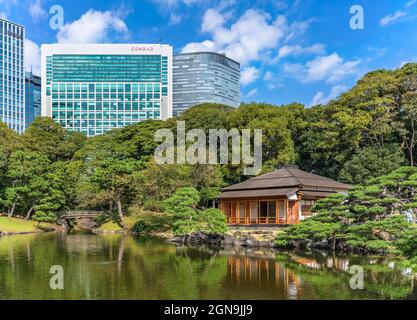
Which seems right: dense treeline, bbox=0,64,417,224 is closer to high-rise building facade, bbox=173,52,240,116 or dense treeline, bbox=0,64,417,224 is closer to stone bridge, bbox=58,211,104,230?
stone bridge, bbox=58,211,104,230

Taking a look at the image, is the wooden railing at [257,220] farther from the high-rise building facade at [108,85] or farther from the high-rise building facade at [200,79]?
the high-rise building facade at [200,79]

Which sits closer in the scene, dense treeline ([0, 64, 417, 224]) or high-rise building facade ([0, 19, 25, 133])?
dense treeline ([0, 64, 417, 224])

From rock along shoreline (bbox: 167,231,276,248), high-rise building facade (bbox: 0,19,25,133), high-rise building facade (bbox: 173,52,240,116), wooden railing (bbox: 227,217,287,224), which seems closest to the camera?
rock along shoreline (bbox: 167,231,276,248)

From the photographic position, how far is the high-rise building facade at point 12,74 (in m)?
86.1

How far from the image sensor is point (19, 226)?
31766mm

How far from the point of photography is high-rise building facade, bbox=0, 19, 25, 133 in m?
86.1

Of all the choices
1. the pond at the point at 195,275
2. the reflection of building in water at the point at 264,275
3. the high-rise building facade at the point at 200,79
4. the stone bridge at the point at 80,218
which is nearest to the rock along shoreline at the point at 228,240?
the pond at the point at 195,275

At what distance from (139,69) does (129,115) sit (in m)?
9.62

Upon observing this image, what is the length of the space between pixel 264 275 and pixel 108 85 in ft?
272

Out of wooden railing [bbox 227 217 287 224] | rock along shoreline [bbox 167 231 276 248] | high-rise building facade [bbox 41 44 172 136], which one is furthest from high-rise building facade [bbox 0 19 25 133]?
rock along shoreline [bbox 167 231 276 248]

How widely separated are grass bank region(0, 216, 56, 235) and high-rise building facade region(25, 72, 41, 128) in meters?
81.4

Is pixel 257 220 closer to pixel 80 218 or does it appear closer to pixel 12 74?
pixel 80 218

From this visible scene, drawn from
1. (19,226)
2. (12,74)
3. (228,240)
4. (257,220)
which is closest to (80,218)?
(19,226)

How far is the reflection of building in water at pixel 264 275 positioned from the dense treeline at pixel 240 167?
11.7m
